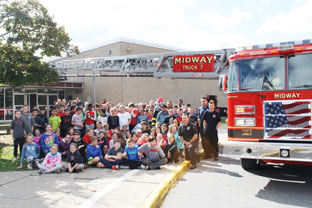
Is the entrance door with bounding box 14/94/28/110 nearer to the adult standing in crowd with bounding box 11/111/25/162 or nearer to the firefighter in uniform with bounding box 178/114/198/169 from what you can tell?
the adult standing in crowd with bounding box 11/111/25/162

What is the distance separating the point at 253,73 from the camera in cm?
597

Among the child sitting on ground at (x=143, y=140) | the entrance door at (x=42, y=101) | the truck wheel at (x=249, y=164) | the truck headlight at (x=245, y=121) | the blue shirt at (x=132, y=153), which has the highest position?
the entrance door at (x=42, y=101)

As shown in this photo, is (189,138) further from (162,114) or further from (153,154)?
(162,114)

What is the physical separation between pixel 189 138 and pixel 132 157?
1.67 metres

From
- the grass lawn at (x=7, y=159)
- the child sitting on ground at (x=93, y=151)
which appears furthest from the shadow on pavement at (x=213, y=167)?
the grass lawn at (x=7, y=159)

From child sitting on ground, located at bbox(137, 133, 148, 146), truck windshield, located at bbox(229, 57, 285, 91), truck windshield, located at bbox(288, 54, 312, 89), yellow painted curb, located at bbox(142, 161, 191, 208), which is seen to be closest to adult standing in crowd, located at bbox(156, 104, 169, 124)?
child sitting on ground, located at bbox(137, 133, 148, 146)

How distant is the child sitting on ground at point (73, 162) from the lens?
7035 mm

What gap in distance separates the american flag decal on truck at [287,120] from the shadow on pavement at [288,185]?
3.36ft

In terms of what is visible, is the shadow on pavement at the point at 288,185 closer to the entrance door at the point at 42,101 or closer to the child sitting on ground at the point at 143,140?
the child sitting on ground at the point at 143,140

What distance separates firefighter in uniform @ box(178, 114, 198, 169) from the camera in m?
7.59

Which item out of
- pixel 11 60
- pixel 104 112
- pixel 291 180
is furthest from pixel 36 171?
pixel 291 180

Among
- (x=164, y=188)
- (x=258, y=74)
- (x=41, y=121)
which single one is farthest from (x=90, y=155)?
(x=258, y=74)

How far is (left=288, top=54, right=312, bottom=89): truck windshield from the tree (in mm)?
9092

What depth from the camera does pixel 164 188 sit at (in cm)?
547
